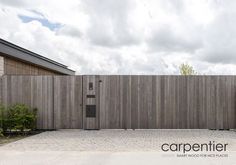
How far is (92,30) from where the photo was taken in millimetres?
15172

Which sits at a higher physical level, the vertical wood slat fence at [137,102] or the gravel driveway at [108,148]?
the vertical wood slat fence at [137,102]

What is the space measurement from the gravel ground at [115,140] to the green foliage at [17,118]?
79cm

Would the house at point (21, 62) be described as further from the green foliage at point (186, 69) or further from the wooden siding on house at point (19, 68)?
the green foliage at point (186, 69)

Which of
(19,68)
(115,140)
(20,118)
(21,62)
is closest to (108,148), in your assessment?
(115,140)

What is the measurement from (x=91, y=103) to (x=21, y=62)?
3704 millimetres

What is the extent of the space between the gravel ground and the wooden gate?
441mm

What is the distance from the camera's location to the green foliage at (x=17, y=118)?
33.5ft

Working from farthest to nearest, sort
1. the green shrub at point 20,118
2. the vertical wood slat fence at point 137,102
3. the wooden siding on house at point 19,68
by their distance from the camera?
the wooden siding on house at point 19,68, the vertical wood slat fence at point 137,102, the green shrub at point 20,118

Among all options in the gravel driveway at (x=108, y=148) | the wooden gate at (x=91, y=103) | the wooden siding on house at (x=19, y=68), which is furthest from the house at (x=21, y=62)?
the gravel driveway at (x=108, y=148)

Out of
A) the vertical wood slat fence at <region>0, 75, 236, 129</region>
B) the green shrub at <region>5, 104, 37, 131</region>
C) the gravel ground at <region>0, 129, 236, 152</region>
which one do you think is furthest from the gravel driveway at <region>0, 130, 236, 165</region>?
the green shrub at <region>5, 104, 37, 131</region>

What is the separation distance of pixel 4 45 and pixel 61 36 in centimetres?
613

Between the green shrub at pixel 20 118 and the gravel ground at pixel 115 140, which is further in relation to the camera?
the green shrub at pixel 20 118

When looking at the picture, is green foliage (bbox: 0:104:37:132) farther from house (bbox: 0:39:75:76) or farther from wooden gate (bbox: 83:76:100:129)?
wooden gate (bbox: 83:76:100:129)

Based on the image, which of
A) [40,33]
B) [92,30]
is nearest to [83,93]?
[92,30]
